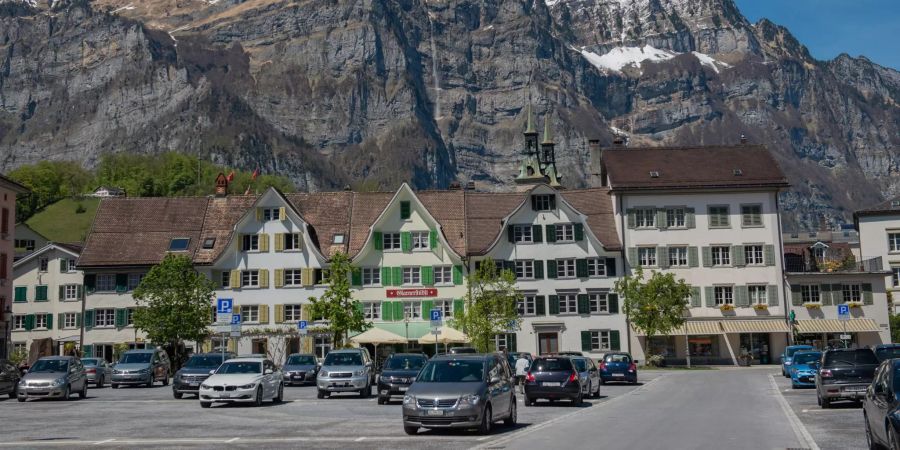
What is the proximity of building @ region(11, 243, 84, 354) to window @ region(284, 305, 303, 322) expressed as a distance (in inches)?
731

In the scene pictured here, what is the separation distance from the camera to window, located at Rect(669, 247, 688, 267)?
74625 mm

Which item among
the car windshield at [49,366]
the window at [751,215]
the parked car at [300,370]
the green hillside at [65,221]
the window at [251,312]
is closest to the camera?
the car windshield at [49,366]

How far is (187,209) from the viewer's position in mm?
78312

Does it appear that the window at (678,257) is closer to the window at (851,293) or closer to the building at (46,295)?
the window at (851,293)

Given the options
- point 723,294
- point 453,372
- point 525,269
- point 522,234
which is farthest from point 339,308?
point 453,372

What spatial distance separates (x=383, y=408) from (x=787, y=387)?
63.9 ft

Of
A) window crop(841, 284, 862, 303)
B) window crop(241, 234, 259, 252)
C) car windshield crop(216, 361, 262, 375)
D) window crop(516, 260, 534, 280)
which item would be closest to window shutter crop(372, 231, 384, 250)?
window crop(241, 234, 259, 252)

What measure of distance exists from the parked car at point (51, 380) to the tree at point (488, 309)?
→ 26.9 metres

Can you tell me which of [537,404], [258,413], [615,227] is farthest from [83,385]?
[615,227]

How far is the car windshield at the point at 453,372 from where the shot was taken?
77.2 feet

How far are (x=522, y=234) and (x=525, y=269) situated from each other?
8.40 feet

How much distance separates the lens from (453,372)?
2391 cm

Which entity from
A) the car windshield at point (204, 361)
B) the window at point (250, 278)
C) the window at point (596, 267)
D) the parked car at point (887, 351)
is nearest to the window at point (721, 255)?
the window at point (596, 267)

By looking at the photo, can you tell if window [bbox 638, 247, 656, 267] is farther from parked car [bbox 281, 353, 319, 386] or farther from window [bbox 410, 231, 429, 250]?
parked car [bbox 281, 353, 319, 386]
